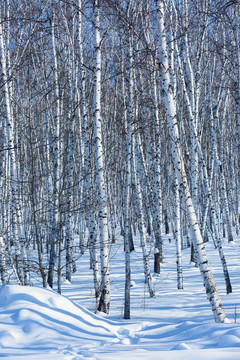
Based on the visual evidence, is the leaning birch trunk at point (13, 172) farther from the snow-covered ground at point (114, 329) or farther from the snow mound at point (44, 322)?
the snow mound at point (44, 322)

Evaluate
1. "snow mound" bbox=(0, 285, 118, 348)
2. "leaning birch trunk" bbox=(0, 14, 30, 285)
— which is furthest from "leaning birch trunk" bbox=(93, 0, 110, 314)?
"leaning birch trunk" bbox=(0, 14, 30, 285)

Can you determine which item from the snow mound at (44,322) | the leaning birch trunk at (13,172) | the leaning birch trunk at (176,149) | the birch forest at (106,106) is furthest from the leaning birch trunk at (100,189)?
the leaning birch trunk at (13,172)

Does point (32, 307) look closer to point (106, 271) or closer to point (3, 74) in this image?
point (106, 271)

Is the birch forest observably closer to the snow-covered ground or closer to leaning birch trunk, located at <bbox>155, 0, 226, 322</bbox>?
leaning birch trunk, located at <bbox>155, 0, 226, 322</bbox>

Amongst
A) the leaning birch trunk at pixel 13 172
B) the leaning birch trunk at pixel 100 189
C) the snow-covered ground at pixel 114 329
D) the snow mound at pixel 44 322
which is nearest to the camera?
the snow-covered ground at pixel 114 329

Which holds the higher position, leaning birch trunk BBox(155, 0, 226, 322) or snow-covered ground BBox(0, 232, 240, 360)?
leaning birch trunk BBox(155, 0, 226, 322)

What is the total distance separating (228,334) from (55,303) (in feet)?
7.76

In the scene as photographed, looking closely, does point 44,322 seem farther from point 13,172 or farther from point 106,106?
point 106,106

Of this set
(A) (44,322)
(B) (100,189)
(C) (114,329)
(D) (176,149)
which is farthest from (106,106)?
(A) (44,322)

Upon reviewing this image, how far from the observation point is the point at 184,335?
3.65 metres

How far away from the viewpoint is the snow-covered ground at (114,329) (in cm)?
288

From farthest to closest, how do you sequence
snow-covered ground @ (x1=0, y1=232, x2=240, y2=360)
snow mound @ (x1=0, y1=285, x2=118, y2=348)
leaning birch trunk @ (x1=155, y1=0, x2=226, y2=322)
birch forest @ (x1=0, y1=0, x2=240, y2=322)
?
1. birch forest @ (x1=0, y1=0, x2=240, y2=322)
2. leaning birch trunk @ (x1=155, y1=0, x2=226, y2=322)
3. snow mound @ (x1=0, y1=285, x2=118, y2=348)
4. snow-covered ground @ (x1=0, y1=232, x2=240, y2=360)

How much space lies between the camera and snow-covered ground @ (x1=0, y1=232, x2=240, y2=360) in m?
2.88

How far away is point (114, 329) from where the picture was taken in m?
4.36
